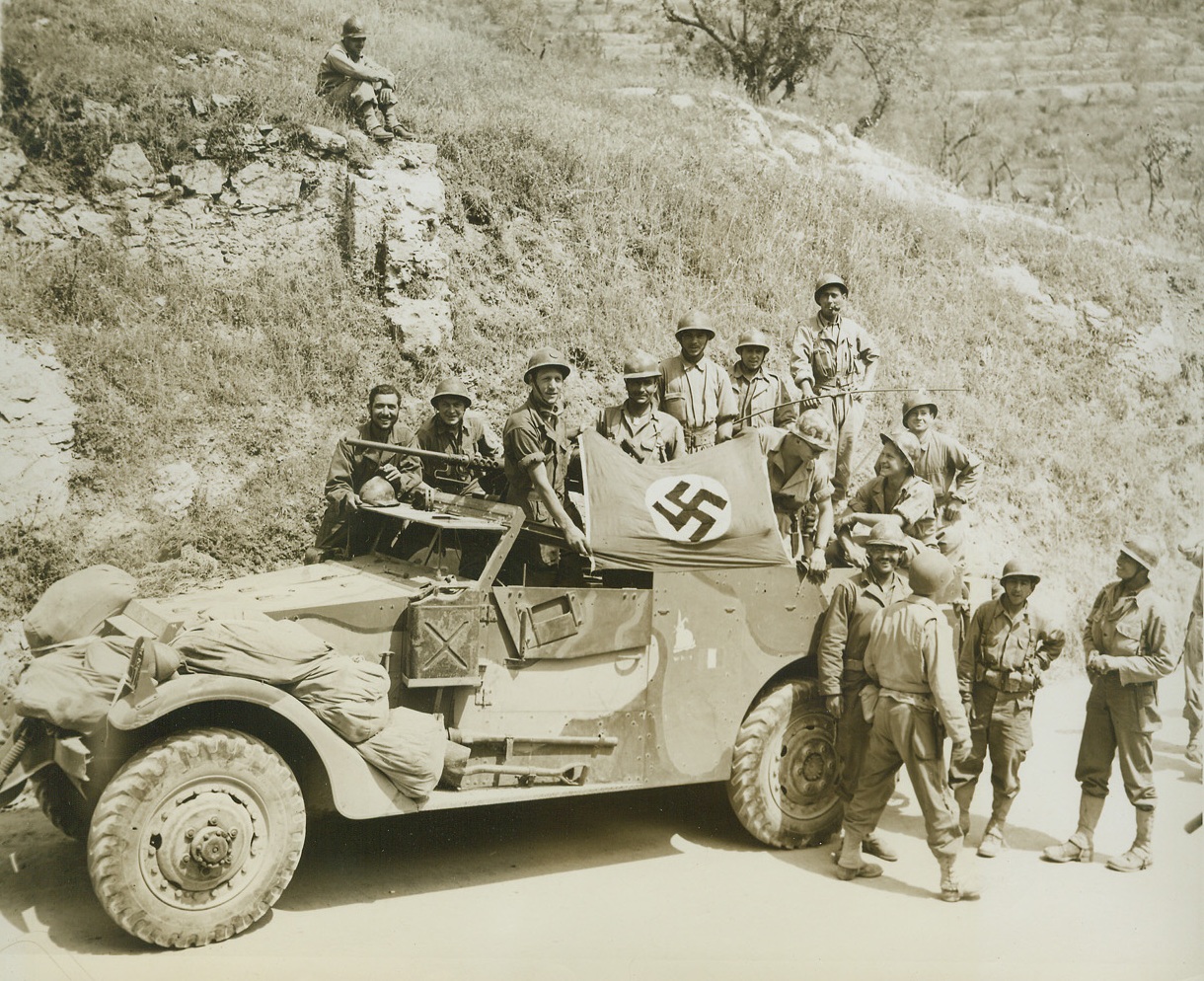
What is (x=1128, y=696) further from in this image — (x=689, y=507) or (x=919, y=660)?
(x=689, y=507)

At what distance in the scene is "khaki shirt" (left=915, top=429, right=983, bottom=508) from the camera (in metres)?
7.42

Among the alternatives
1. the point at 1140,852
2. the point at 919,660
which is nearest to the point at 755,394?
the point at 919,660

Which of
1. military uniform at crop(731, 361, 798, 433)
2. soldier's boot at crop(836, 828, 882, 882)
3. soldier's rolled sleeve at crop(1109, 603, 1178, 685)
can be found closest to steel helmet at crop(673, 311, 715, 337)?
military uniform at crop(731, 361, 798, 433)

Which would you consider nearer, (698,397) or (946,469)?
(698,397)

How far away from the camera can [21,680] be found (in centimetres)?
426

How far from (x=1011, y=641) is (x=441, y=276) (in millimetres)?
6451

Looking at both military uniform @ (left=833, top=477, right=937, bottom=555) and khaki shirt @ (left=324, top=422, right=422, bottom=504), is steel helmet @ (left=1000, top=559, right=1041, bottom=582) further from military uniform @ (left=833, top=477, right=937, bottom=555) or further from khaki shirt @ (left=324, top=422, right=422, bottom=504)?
khaki shirt @ (left=324, top=422, right=422, bottom=504)

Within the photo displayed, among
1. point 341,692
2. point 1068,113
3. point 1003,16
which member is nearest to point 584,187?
point 1003,16

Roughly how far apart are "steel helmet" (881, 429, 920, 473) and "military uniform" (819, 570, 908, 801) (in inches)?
39.1

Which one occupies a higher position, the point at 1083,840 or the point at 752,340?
the point at 752,340

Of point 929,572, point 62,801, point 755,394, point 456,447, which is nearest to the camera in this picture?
point 62,801

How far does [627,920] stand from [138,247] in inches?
269

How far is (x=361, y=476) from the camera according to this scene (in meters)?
6.44

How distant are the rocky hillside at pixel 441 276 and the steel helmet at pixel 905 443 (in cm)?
426
